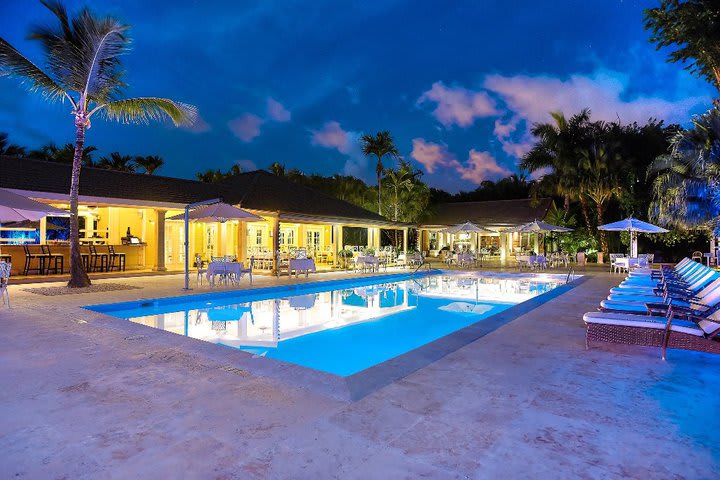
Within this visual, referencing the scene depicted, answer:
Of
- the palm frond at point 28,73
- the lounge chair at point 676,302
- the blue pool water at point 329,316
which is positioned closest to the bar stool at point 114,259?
the palm frond at point 28,73

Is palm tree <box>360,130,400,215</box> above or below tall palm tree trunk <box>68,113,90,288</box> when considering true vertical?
above

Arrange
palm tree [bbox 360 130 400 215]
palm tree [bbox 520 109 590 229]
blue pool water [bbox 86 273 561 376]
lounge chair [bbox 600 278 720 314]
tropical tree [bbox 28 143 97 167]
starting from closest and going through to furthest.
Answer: lounge chair [bbox 600 278 720 314] → blue pool water [bbox 86 273 561 376] → palm tree [bbox 520 109 590 229] → palm tree [bbox 360 130 400 215] → tropical tree [bbox 28 143 97 167]

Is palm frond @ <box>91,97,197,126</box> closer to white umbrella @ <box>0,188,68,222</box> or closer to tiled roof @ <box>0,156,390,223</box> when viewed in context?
tiled roof @ <box>0,156,390,223</box>

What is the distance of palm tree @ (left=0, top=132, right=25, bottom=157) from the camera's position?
3272 centimetres

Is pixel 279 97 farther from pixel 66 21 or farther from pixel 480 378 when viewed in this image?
pixel 480 378

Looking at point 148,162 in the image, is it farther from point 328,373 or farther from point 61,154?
point 328,373

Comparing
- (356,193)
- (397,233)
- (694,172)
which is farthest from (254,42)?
(694,172)

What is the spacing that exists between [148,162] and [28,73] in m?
31.5

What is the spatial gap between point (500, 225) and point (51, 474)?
28939mm

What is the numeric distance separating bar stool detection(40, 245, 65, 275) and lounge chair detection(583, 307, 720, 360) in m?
16.3

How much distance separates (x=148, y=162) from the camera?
133ft

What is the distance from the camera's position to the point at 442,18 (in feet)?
149

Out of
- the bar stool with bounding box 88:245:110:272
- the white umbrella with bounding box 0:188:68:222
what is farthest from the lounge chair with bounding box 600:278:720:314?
the bar stool with bounding box 88:245:110:272

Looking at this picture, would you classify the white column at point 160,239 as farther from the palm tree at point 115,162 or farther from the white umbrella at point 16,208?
the palm tree at point 115,162
